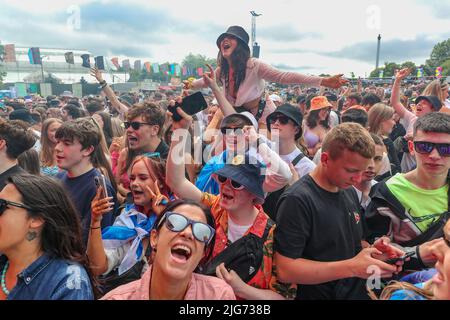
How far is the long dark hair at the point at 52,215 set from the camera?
1.85 metres

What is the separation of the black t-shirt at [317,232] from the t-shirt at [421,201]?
0.43m

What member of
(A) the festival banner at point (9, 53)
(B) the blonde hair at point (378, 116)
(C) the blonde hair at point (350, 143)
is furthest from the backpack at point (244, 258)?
(A) the festival banner at point (9, 53)

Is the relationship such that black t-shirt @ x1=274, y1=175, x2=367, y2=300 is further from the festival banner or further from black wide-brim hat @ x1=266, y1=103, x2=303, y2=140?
the festival banner

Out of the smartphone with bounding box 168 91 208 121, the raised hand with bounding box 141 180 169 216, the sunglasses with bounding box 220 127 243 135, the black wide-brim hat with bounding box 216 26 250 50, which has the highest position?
the black wide-brim hat with bounding box 216 26 250 50

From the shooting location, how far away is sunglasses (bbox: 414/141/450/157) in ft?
7.30

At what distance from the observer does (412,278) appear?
195 cm

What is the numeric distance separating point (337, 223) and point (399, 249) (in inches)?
14.1

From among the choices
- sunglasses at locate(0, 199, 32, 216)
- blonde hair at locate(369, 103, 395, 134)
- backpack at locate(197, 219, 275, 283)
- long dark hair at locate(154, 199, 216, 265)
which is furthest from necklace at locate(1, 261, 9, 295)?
blonde hair at locate(369, 103, 395, 134)

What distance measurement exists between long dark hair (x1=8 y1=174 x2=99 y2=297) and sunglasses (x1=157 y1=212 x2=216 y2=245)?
57 centimetres

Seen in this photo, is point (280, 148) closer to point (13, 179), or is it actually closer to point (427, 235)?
point (427, 235)

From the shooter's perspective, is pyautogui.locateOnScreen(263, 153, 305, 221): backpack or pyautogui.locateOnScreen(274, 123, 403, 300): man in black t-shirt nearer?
pyautogui.locateOnScreen(274, 123, 403, 300): man in black t-shirt

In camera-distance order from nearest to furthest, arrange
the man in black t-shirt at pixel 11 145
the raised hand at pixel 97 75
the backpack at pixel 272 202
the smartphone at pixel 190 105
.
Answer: the smartphone at pixel 190 105
the backpack at pixel 272 202
the man in black t-shirt at pixel 11 145
the raised hand at pixel 97 75

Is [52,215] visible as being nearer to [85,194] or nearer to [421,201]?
[85,194]

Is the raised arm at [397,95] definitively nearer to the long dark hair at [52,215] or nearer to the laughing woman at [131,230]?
the laughing woman at [131,230]
